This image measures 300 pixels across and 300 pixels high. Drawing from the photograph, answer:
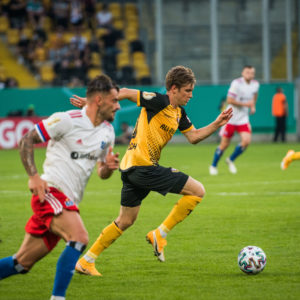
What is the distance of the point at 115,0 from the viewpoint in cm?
3322

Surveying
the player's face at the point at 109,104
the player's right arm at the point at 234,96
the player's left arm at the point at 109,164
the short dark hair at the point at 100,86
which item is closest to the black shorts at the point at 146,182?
the player's left arm at the point at 109,164

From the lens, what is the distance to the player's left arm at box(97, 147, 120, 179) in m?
5.34

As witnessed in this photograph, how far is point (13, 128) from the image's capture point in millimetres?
25344

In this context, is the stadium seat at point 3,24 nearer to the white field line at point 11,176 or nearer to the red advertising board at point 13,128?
the red advertising board at point 13,128

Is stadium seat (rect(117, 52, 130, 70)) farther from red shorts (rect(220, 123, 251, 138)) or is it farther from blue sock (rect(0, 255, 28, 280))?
blue sock (rect(0, 255, 28, 280))

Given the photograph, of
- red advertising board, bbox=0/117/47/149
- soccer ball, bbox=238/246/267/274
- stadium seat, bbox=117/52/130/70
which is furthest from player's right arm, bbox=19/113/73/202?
stadium seat, bbox=117/52/130/70

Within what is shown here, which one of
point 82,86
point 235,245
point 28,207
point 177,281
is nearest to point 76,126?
point 177,281

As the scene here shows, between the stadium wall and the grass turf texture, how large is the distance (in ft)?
→ 41.6

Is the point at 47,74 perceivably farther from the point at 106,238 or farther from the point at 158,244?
the point at 106,238

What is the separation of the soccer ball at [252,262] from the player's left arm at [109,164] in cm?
172

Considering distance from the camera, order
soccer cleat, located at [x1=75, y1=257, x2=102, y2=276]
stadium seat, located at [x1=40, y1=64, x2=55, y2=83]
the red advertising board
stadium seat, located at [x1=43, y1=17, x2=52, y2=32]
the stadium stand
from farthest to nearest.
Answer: stadium seat, located at [x1=43, y1=17, x2=52, y2=32] → stadium seat, located at [x1=40, y1=64, x2=55, y2=83] → the stadium stand → the red advertising board → soccer cleat, located at [x1=75, y1=257, x2=102, y2=276]

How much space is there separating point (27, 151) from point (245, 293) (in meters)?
2.15

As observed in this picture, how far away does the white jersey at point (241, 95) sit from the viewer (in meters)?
15.6

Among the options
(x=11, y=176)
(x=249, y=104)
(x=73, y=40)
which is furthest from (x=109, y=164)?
(x=73, y=40)
